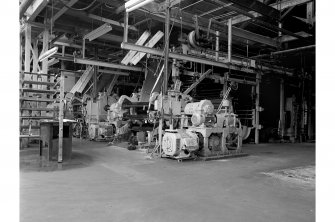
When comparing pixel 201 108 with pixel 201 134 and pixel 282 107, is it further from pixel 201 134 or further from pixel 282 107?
pixel 282 107

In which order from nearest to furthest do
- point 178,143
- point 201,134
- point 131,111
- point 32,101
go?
1. point 178,143
2. point 201,134
3. point 32,101
4. point 131,111

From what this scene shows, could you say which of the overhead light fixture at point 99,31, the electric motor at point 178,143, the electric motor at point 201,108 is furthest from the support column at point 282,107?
the overhead light fixture at point 99,31

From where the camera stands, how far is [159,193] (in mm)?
3912

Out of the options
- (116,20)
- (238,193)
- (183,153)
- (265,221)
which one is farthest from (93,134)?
(265,221)

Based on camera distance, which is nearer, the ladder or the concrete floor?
the concrete floor

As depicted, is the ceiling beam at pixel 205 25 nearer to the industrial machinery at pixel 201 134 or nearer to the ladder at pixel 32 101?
the industrial machinery at pixel 201 134

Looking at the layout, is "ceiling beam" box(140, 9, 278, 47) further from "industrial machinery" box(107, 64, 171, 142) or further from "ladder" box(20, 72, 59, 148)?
"ladder" box(20, 72, 59, 148)

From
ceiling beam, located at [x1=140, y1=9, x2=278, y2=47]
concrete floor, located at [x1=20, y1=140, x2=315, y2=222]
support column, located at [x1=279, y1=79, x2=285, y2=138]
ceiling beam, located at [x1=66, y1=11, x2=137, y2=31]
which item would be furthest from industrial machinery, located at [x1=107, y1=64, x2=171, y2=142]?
support column, located at [x1=279, y1=79, x2=285, y2=138]

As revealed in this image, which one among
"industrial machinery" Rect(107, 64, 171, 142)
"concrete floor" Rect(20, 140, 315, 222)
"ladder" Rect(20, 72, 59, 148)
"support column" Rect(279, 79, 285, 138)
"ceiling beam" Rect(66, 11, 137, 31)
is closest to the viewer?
"concrete floor" Rect(20, 140, 315, 222)

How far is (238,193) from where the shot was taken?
13.1ft

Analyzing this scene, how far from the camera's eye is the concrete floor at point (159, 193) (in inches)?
120

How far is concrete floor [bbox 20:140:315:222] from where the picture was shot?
→ 3.05 metres

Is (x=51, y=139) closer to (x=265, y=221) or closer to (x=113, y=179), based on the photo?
(x=113, y=179)

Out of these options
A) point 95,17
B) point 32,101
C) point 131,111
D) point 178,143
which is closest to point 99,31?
point 95,17
